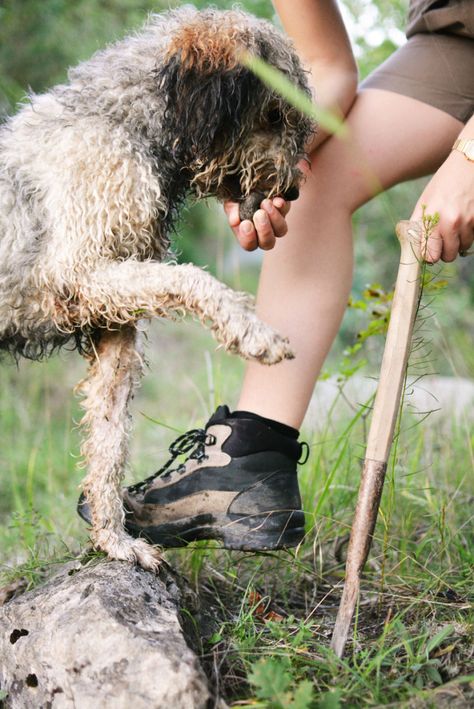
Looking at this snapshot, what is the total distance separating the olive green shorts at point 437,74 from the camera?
9.27 feet

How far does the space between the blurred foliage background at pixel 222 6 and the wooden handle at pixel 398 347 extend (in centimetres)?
104

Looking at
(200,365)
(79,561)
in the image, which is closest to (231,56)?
(79,561)

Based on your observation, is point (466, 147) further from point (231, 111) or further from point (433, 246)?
point (231, 111)

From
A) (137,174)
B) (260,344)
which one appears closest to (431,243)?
(260,344)

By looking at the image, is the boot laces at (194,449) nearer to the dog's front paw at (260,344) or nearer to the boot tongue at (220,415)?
the boot tongue at (220,415)

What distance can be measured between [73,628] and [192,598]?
0.55 meters

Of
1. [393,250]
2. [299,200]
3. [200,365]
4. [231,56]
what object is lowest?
[200,365]

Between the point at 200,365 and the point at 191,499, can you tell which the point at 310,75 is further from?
the point at 200,365

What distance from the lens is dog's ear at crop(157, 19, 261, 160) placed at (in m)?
2.28

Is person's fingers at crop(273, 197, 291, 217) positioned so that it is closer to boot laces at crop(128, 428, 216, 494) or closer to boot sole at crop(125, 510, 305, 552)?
boot laces at crop(128, 428, 216, 494)

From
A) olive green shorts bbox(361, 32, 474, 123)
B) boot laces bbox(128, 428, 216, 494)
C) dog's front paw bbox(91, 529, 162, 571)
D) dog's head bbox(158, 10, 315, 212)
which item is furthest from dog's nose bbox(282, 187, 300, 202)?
dog's front paw bbox(91, 529, 162, 571)

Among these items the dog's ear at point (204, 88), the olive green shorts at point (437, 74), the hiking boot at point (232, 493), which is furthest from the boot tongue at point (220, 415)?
the olive green shorts at point (437, 74)

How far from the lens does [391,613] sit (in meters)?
2.52

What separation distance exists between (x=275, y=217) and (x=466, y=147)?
25.7 inches
